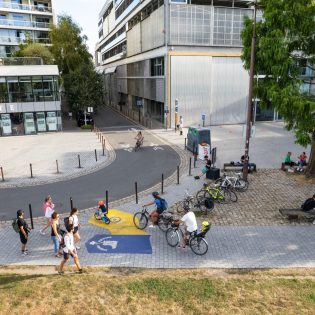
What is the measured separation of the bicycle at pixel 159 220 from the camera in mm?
11500

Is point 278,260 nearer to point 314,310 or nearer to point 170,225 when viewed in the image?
point 314,310

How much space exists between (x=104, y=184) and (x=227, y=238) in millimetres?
8247

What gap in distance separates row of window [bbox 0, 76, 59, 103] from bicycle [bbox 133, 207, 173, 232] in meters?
25.9

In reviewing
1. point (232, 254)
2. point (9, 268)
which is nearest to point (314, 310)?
point (232, 254)

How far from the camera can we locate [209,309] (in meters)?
7.46

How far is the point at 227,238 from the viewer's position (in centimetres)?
1119

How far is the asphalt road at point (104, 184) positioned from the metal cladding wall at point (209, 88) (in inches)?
473

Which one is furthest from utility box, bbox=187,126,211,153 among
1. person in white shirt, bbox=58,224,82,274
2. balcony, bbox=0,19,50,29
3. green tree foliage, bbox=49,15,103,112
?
balcony, bbox=0,19,50,29

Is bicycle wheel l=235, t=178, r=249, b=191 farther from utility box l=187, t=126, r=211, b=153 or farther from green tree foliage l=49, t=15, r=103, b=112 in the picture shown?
green tree foliage l=49, t=15, r=103, b=112

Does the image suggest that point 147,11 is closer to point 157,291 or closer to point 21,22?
point 21,22

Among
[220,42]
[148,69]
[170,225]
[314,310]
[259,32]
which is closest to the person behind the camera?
[314,310]

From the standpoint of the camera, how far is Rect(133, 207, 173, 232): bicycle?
37.7 feet

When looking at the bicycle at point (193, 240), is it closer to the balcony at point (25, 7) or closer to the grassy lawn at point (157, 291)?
the grassy lawn at point (157, 291)

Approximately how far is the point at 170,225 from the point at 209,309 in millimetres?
4353
